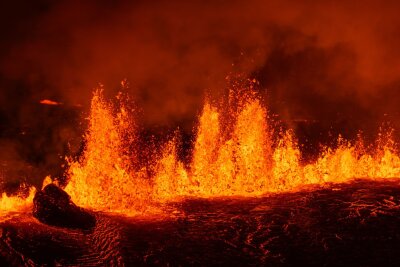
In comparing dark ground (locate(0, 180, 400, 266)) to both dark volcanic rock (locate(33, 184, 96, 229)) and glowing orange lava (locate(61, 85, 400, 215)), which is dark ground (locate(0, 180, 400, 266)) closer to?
dark volcanic rock (locate(33, 184, 96, 229))

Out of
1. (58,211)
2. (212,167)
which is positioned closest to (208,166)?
(212,167)

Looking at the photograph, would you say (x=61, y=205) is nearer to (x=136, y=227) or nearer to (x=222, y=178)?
(x=136, y=227)

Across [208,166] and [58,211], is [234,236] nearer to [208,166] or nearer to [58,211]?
[58,211]

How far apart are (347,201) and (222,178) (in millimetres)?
3069

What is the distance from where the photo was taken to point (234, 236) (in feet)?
20.6

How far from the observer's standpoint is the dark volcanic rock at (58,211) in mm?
6906

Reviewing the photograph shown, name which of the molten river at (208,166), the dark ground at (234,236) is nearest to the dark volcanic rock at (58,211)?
the dark ground at (234,236)

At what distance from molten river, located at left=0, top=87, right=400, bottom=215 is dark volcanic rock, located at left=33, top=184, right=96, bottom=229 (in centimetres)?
97

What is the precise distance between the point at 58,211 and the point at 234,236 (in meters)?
2.94

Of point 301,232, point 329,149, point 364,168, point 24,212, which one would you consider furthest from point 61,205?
point 329,149

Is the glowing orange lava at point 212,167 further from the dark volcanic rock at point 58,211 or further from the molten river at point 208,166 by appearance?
the dark volcanic rock at point 58,211

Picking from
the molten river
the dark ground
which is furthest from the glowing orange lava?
the dark ground

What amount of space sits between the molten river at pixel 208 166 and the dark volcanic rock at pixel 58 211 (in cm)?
97

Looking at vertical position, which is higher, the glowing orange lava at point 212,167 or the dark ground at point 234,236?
the glowing orange lava at point 212,167
